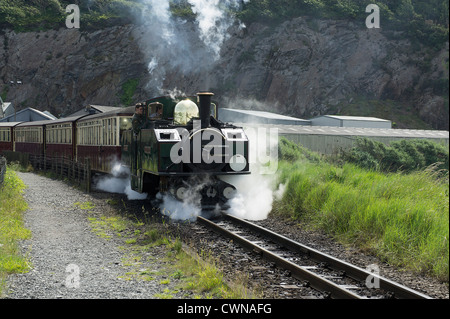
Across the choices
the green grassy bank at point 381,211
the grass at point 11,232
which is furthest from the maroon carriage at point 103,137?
the green grassy bank at point 381,211

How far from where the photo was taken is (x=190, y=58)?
218 ft

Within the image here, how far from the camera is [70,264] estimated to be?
24.3 ft

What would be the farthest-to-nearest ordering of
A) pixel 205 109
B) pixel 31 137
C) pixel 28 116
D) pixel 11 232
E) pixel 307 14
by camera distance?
pixel 307 14, pixel 28 116, pixel 31 137, pixel 205 109, pixel 11 232

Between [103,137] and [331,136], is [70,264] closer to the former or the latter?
[103,137]

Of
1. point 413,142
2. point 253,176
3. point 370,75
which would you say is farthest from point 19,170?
point 370,75

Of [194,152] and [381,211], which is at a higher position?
[194,152]

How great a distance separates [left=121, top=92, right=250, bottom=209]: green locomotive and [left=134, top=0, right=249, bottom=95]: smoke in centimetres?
5352

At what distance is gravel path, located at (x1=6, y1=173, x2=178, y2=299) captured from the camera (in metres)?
6.02

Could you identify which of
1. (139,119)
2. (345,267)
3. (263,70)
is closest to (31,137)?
(139,119)

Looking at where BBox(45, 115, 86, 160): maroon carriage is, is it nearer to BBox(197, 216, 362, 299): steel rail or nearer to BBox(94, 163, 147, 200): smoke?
BBox(94, 163, 147, 200): smoke

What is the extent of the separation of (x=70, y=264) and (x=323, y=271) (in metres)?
3.90

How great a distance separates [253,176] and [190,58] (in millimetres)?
55580

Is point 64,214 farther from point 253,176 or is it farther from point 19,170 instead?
point 19,170

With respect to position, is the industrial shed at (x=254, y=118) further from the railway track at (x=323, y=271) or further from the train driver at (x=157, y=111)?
the railway track at (x=323, y=271)
